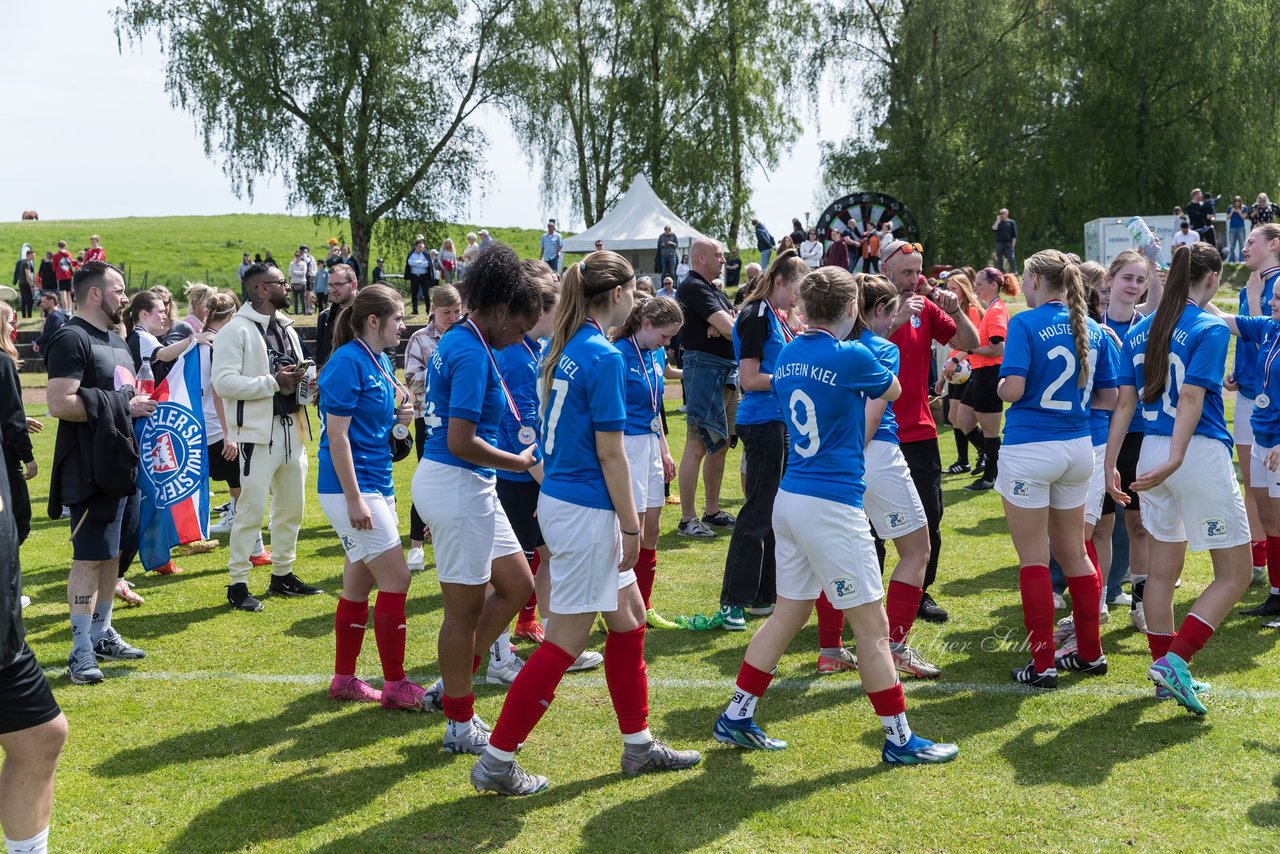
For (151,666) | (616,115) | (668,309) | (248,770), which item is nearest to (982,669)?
(668,309)

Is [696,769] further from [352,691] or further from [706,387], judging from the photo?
[706,387]

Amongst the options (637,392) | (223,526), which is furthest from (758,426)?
(223,526)

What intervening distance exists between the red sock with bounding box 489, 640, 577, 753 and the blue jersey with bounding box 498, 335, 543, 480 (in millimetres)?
1471

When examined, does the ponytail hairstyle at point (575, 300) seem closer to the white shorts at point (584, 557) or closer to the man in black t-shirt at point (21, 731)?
the white shorts at point (584, 557)

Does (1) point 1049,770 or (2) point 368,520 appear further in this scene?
(2) point 368,520

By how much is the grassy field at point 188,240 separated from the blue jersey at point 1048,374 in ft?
112

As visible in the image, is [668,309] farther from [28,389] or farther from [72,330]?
[28,389]

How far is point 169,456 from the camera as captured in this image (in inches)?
295

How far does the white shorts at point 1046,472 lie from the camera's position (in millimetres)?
5309

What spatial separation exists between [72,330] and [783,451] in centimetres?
406

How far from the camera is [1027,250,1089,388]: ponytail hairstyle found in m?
5.36

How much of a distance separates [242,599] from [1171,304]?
5.94 meters

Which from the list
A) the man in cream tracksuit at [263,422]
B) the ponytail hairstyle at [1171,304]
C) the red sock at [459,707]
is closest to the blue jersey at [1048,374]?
the ponytail hairstyle at [1171,304]

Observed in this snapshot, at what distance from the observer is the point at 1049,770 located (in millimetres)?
4590
